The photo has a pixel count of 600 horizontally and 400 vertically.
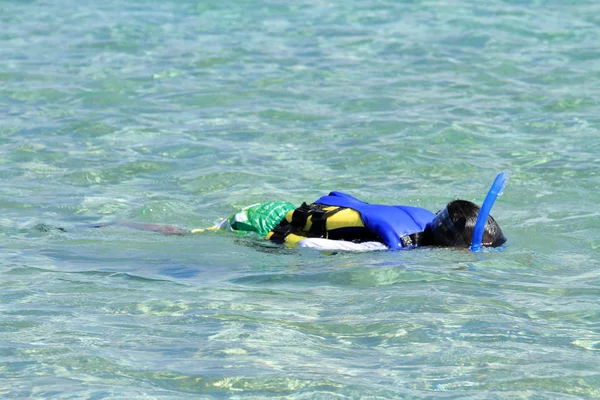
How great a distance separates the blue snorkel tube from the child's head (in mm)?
61

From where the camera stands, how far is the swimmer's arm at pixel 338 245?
654cm

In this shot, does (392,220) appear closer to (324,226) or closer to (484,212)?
(324,226)

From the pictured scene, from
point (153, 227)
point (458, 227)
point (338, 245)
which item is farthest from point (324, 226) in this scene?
point (153, 227)

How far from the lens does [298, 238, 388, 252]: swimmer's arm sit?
21.5 feet

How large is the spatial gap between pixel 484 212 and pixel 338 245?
938 millimetres

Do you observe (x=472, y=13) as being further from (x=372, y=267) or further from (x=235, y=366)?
(x=235, y=366)

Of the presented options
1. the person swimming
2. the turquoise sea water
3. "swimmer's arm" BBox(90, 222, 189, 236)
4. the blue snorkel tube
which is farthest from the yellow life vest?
"swimmer's arm" BBox(90, 222, 189, 236)

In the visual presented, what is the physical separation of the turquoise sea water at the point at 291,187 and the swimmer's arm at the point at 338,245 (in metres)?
0.10

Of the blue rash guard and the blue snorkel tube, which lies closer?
the blue snorkel tube

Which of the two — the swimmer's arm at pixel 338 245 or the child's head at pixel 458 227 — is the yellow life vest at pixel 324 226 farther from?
the child's head at pixel 458 227

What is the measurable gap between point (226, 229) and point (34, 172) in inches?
101

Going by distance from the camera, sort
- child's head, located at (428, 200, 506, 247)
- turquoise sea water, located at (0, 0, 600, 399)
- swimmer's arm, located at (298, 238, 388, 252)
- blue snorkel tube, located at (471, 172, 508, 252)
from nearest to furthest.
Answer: turquoise sea water, located at (0, 0, 600, 399), blue snorkel tube, located at (471, 172, 508, 252), child's head, located at (428, 200, 506, 247), swimmer's arm, located at (298, 238, 388, 252)

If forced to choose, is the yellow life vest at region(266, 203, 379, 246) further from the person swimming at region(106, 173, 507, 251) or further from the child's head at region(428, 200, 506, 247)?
the child's head at region(428, 200, 506, 247)

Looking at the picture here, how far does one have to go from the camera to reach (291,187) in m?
8.62
